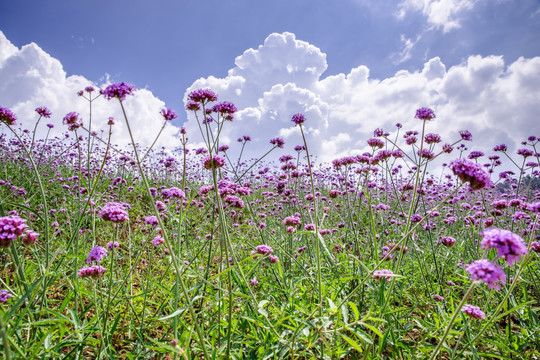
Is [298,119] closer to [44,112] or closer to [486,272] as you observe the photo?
[486,272]

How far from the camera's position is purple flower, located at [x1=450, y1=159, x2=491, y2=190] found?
129 centimetres

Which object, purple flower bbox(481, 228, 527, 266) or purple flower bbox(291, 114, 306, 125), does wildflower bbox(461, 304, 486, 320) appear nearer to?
purple flower bbox(481, 228, 527, 266)

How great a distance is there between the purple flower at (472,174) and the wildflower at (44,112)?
11.9 ft

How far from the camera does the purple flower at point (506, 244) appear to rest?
986 millimetres

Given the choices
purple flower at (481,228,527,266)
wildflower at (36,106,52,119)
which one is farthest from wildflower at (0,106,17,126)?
purple flower at (481,228,527,266)

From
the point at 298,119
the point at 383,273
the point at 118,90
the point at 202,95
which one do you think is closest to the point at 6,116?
the point at 118,90

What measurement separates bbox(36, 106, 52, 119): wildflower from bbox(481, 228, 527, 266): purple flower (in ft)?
12.3

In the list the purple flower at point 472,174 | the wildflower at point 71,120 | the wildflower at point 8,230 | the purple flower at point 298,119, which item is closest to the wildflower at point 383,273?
the purple flower at point 472,174

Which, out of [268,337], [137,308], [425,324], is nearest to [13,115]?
[137,308]

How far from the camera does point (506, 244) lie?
1.01 m

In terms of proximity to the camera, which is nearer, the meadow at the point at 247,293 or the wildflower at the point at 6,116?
the meadow at the point at 247,293

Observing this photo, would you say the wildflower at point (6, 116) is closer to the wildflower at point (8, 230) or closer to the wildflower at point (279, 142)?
the wildflower at point (8, 230)

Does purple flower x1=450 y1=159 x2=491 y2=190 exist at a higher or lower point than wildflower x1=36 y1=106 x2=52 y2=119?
lower

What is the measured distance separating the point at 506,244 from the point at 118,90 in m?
2.01
